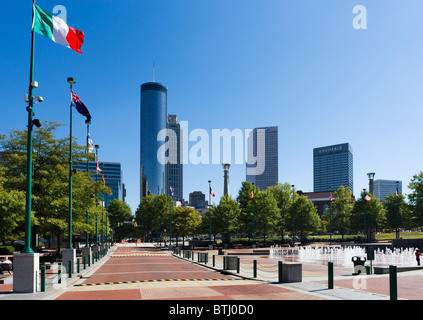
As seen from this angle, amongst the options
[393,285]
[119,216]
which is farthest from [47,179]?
[119,216]

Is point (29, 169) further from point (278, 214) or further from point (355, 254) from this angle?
point (278, 214)

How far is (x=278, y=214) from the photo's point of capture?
7694 cm

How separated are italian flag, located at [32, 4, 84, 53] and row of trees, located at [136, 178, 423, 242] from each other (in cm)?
5200

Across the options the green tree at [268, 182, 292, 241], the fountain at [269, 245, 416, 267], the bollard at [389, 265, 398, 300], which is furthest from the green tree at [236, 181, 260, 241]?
the bollard at [389, 265, 398, 300]

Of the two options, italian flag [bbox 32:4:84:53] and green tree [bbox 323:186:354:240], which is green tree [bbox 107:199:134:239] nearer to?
green tree [bbox 323:186:354:240]

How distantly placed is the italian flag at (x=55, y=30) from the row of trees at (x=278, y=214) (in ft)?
171

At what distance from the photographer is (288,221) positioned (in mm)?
82438

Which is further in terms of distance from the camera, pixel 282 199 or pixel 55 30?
pixel 282 199

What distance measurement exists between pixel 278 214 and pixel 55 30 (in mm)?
64334

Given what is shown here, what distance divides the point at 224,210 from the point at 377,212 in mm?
36093

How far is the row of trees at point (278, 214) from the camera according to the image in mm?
73625
